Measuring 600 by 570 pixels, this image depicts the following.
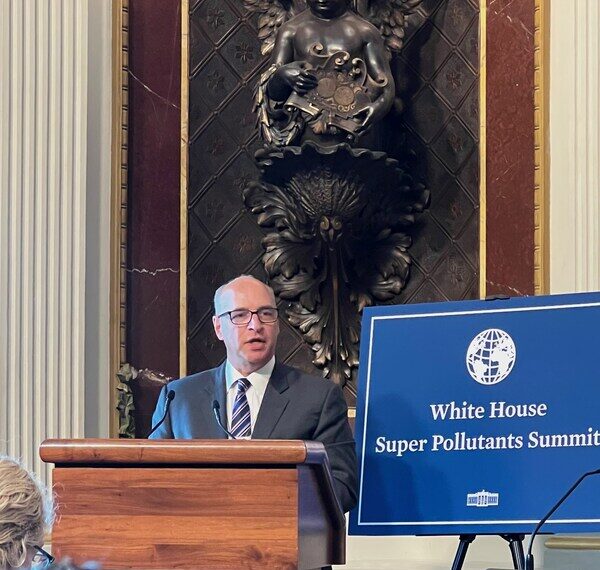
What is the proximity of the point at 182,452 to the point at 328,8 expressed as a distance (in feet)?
9.93

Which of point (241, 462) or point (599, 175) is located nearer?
point (241, 462)

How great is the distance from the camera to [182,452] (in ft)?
11.0

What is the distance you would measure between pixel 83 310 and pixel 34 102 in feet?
2.90

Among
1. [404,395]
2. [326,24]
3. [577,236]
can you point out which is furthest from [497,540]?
[326,24]

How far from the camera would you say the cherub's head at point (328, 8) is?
595 centimetres

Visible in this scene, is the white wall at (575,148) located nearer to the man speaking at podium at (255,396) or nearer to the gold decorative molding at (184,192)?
the gold decorative molding at (184,192)

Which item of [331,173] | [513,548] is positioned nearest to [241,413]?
[513,548]

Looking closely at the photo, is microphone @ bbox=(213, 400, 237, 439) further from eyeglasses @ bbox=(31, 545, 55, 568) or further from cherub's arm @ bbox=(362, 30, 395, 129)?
cherub's arm @ bbox=(362, 30, 395, 129)

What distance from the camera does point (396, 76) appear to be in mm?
6340

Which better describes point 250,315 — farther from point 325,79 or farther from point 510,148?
point 510,148

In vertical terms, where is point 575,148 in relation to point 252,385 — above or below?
above

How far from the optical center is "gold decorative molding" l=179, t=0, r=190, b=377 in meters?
6.23

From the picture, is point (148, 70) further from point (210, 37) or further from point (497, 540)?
point (497, 540)

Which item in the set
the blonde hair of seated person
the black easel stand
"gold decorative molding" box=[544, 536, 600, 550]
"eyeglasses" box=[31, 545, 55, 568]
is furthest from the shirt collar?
the blonde hair of seated person
